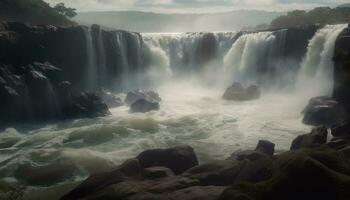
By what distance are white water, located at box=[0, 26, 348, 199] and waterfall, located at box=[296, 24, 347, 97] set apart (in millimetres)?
111

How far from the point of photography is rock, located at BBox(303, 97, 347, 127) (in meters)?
29.6

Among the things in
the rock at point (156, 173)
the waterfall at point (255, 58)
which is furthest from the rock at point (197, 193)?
the waterfall at point (255, 58)

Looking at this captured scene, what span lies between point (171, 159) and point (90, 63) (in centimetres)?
2699

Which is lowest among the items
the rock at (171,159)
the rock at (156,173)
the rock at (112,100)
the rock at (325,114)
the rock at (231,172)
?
the rock at (112,100)

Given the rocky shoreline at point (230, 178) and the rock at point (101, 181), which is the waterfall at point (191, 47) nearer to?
the rocky shoreline at point (230, 178)

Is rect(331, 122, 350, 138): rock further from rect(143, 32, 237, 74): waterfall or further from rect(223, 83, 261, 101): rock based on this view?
rect(143, 32, 237, 74): waterfall

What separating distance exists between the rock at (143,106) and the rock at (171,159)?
56.3 ft

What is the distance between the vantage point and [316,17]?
274 ft

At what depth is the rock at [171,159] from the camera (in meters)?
19.6

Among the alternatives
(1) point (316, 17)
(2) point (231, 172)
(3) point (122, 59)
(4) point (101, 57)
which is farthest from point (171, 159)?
(1) point (316, 17)

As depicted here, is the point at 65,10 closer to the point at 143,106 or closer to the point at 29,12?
the point at 29,12

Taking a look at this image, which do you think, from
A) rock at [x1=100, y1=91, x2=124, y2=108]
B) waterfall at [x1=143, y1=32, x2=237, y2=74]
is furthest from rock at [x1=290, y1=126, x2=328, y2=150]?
waterfall at [x1=143, y1=32, x2=237, y2=74]

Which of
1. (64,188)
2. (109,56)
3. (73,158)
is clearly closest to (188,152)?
(64,188)

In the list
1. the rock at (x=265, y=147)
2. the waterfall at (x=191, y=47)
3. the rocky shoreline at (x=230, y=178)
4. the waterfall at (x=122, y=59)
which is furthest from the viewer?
the waterfall at (x=191, y=47)
